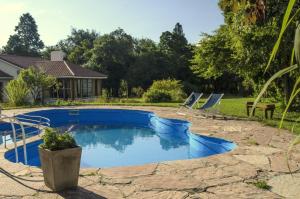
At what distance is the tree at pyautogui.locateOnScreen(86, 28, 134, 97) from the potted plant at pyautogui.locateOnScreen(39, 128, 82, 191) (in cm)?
2865

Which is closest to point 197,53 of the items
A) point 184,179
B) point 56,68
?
point 184,179

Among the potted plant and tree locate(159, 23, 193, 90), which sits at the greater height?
tree locate(159, 23, 193, 90)

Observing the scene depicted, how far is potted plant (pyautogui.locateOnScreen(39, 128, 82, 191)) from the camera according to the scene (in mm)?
4422

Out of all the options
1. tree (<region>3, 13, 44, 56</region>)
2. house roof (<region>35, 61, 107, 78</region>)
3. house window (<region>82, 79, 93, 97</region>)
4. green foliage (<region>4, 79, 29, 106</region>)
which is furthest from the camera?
tree (<region>3, 13, 44, 56</region>)

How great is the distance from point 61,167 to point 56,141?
1.24 ft

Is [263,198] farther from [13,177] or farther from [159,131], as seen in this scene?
[159,131]

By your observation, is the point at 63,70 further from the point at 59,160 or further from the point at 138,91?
the point at 59,160

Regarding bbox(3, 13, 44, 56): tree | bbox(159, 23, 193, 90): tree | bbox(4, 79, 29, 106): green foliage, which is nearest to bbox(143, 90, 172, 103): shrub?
bbox(4, 79, 29, 106): green foliage

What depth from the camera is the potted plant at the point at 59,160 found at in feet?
14.5

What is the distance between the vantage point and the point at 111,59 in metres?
33.9

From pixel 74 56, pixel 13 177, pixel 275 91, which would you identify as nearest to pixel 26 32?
pixel 74 56

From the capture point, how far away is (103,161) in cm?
918

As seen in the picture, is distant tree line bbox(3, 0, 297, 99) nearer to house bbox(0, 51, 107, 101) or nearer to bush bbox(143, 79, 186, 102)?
bush bbox(143, 79, 186, 102)

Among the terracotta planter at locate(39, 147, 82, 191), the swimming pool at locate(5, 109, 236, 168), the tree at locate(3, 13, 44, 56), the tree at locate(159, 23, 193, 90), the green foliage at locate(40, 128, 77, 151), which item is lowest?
the swimming pool at locate(5, 109, 236, 168)
